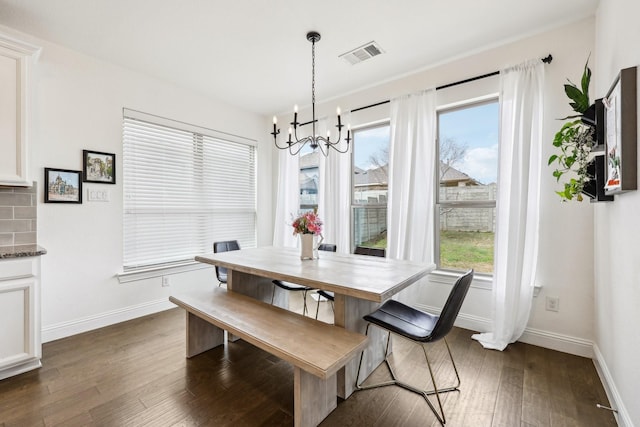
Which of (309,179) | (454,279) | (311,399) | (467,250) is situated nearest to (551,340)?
(454,279)

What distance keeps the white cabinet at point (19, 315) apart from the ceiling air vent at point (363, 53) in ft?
10.6

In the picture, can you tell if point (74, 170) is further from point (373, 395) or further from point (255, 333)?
point (373, 395)

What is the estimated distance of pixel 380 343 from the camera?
2.29 meters

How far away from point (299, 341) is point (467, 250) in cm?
224

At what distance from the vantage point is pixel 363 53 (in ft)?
9.34

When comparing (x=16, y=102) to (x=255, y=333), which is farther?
(x=16, y=102)

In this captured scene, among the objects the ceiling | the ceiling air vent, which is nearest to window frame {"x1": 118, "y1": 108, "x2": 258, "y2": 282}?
the ceiling

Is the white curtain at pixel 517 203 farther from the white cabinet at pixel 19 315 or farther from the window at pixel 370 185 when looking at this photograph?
the white cabinet at pixel 19 315

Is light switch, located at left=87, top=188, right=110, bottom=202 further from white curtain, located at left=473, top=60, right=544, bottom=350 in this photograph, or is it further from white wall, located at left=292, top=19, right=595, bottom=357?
white wall, located at left=292, top=19, right=595, bottom=357

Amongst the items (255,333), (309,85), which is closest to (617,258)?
(255,333)

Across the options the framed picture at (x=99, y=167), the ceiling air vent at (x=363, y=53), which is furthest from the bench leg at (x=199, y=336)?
the ceiling air vent at (x=363, y=53)

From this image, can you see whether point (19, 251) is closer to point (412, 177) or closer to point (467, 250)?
point (412, 177)

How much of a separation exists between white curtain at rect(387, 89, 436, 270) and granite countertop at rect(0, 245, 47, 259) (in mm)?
3186

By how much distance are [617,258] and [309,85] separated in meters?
3.29
